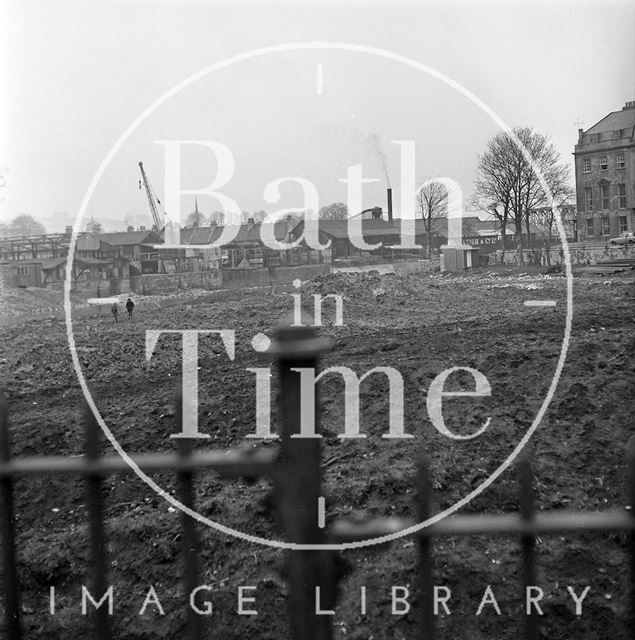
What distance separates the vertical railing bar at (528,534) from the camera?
1094 mm

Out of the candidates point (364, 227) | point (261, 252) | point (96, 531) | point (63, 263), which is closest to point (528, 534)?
point (96, 531)

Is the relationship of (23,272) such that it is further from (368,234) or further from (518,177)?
(518,177)

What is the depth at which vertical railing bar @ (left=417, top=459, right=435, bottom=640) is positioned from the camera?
42.4 inches

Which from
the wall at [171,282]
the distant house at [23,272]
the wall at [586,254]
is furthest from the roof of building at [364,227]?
the distant house at [23,272]

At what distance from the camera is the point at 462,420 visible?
561cm

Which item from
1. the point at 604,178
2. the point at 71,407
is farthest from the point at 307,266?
the point at 71,407

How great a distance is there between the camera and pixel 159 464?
1233 millimetres

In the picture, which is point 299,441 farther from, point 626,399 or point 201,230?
point 201,230

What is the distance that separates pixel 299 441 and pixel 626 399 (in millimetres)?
5545

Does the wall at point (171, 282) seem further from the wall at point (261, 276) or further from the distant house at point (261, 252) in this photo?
the distant house at point (261, 252)

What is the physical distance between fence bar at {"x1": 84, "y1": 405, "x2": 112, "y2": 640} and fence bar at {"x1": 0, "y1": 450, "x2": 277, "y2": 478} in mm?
20

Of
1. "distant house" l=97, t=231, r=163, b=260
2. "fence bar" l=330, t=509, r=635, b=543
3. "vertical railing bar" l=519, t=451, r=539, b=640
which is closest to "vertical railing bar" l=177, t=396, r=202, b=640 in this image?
"fence bar" l=330, t=509, r=635, b=543

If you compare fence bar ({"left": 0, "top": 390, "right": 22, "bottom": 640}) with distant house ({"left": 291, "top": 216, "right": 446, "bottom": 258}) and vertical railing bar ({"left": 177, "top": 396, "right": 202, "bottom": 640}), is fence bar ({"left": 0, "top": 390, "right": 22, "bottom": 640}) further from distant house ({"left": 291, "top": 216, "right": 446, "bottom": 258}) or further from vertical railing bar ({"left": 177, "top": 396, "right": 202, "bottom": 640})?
distant house ({"left": 291, "top": 216, "right": 446, "bottom": 258})

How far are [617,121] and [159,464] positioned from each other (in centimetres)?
3591
